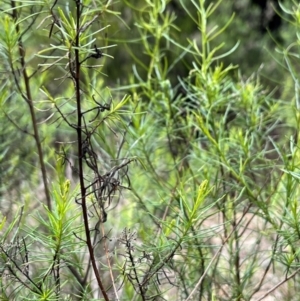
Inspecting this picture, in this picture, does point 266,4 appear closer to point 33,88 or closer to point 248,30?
point 248,30

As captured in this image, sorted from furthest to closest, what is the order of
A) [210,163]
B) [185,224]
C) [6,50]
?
1. [210,163]
2. [6,50]
3. [185,224]

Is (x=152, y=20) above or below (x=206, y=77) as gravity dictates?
above

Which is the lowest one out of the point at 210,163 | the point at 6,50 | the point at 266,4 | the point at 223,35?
the point at 210,163

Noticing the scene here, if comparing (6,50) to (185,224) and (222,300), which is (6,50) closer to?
(185,224)

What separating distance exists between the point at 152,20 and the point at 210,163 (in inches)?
8.6

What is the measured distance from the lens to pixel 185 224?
0.45 m

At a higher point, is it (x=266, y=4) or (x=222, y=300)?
(x=266, y=4)

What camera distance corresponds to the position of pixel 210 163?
668 mm

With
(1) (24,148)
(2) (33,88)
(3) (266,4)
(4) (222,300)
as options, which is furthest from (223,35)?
(4) (222,300)

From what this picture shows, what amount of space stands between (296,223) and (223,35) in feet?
6.78

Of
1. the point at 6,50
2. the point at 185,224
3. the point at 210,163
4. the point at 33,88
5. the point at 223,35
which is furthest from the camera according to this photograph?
the point at 223,35

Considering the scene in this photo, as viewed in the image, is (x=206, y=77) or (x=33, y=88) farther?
(x=33, y=88)

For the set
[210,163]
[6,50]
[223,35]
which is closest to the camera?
[6,50]

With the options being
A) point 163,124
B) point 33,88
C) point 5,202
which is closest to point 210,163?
point 163,124
